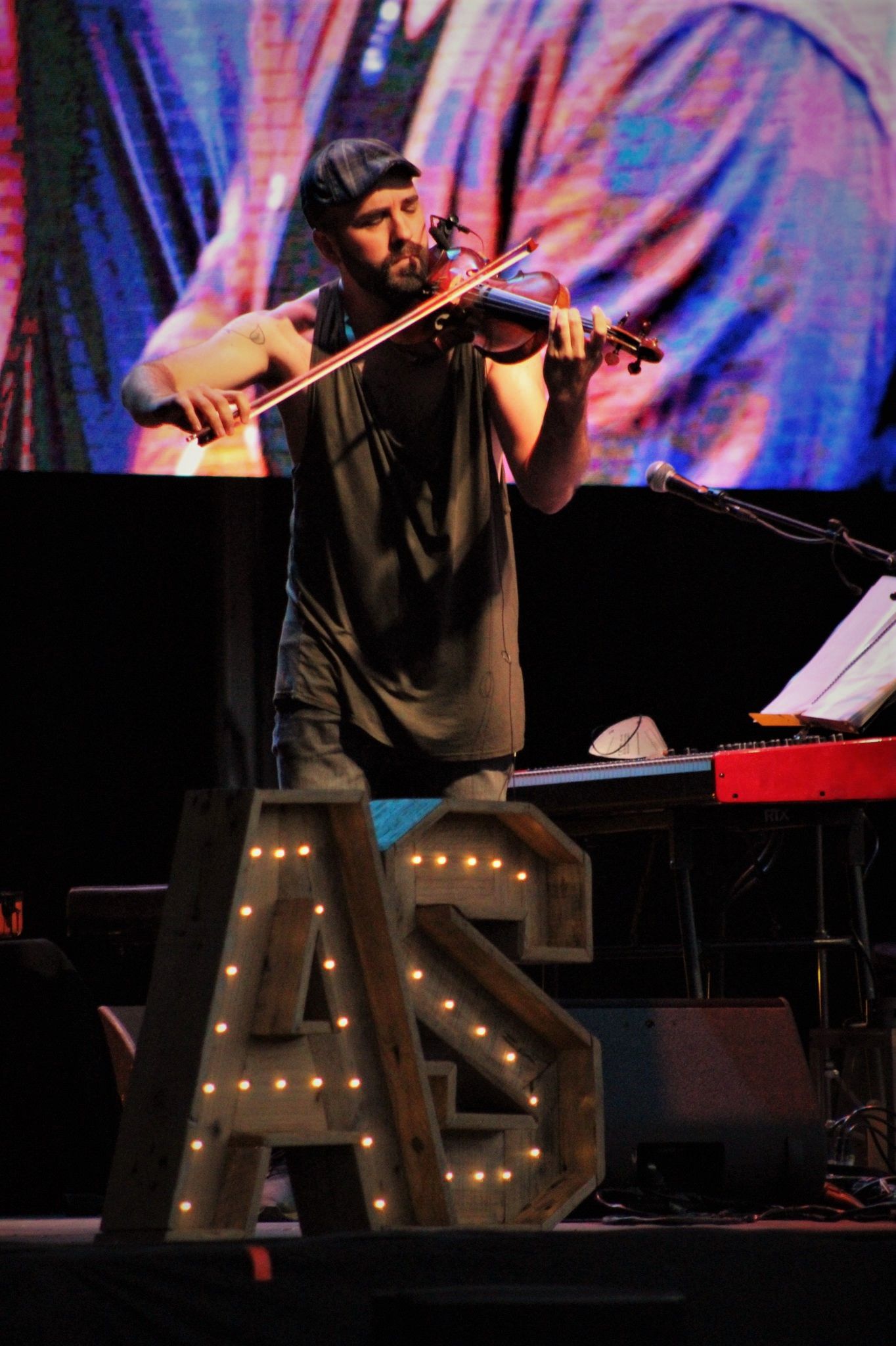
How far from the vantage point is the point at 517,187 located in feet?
15.7

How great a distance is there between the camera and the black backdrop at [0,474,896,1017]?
15.8 ft

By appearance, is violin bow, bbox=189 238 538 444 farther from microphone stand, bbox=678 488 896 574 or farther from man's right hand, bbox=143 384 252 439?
microphone stand, bbox=678 488 896 574

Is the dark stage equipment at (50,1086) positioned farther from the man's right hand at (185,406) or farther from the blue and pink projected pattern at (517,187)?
the blue and pink projected pattern at (517,187)

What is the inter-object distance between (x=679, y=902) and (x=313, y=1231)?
204cm

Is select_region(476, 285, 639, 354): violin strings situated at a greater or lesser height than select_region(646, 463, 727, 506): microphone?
greater

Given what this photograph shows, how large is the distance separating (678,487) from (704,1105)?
Answer: 4.62 feet

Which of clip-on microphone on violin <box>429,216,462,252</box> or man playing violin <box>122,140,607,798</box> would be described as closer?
man playing violin <box>122,140,607,798</box>

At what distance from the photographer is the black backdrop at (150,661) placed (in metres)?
4.83

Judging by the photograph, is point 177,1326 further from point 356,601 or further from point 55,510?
point 55,510

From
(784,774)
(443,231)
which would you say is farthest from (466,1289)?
(784,774)

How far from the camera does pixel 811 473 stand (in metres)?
4.89

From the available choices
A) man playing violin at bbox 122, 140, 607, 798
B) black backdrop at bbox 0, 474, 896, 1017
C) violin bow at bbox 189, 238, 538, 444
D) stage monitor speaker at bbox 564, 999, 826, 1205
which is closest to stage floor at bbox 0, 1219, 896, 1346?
stage monitor speaker at bbox 564, 999, 826, 1205

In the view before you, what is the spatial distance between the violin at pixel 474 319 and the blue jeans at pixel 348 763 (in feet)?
1.50

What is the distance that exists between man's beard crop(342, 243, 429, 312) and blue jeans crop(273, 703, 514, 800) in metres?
0.62
